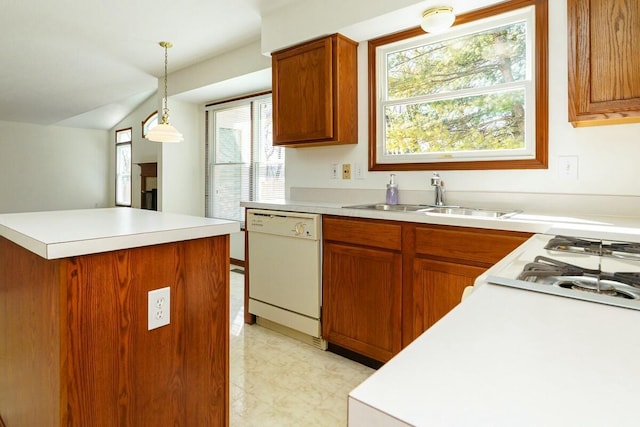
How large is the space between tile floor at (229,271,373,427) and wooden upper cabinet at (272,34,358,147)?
1429 millimetres

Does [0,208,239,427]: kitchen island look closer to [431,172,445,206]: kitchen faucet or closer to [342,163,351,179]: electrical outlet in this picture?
[431,172,445,206]: kitchen faucet

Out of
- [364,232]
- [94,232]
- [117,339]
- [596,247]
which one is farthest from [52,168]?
[596,247]

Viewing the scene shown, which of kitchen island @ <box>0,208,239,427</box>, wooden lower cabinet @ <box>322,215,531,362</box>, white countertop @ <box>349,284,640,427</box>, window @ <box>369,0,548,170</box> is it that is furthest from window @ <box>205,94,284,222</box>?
white countertop @ <box>349,284,640,427</box>

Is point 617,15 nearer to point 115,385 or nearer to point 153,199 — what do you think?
point 115,385

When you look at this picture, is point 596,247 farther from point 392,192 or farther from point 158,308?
point 392,192

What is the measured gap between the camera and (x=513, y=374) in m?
0.40

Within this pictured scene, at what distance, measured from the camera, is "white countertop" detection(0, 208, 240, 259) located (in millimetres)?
993

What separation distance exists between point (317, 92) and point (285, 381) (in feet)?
6.05

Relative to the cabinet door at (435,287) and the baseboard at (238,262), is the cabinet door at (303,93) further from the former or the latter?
the baseboard at (238,262)

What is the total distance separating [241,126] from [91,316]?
3778mm

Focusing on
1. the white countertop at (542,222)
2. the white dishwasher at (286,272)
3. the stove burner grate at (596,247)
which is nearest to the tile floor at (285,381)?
the white dishwasher at (286,272)

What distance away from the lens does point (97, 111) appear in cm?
734

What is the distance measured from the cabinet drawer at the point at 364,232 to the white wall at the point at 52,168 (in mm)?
8438

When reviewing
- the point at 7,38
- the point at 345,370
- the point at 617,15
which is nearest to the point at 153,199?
the point at 7,38
